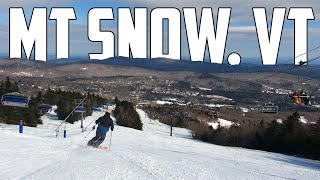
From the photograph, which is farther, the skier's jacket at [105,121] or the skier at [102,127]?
the skier's jacket at [105,121]

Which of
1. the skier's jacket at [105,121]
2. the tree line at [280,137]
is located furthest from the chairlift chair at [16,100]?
the tree line at [280,137]

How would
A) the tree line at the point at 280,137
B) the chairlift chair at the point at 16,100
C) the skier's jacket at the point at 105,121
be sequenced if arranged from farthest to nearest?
the tree line at the point at 280,137, the chairlift chair at the point at 16,100, the skier's jacket at the point at 105,121

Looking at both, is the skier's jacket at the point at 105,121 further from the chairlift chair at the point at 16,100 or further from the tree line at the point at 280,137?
the tree line at the point at 280,137

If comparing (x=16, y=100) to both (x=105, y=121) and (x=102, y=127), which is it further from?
(x=105, y=121)

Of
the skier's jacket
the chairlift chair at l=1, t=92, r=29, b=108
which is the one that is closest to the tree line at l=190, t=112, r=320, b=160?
the chairlift chair at l=1, t=92, r=29, b=108

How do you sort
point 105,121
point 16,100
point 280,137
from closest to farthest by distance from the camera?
point 105,121
point 16,100
point 280,137

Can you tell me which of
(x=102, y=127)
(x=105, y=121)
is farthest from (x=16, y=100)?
(x=105, y=121)

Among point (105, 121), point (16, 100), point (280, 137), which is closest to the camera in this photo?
point (105, 121)

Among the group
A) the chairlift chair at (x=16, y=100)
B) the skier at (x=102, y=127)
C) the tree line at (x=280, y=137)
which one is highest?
the chairlift chair at (x=16, y=100)

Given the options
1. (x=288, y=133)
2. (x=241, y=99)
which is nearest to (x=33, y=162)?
(x=288, y=133)

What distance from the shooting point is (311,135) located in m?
53.6

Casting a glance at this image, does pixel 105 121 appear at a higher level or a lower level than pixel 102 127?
higher

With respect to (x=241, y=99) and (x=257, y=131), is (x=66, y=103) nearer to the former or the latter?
(x=257, y=131)

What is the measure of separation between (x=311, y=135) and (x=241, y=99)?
360ft
